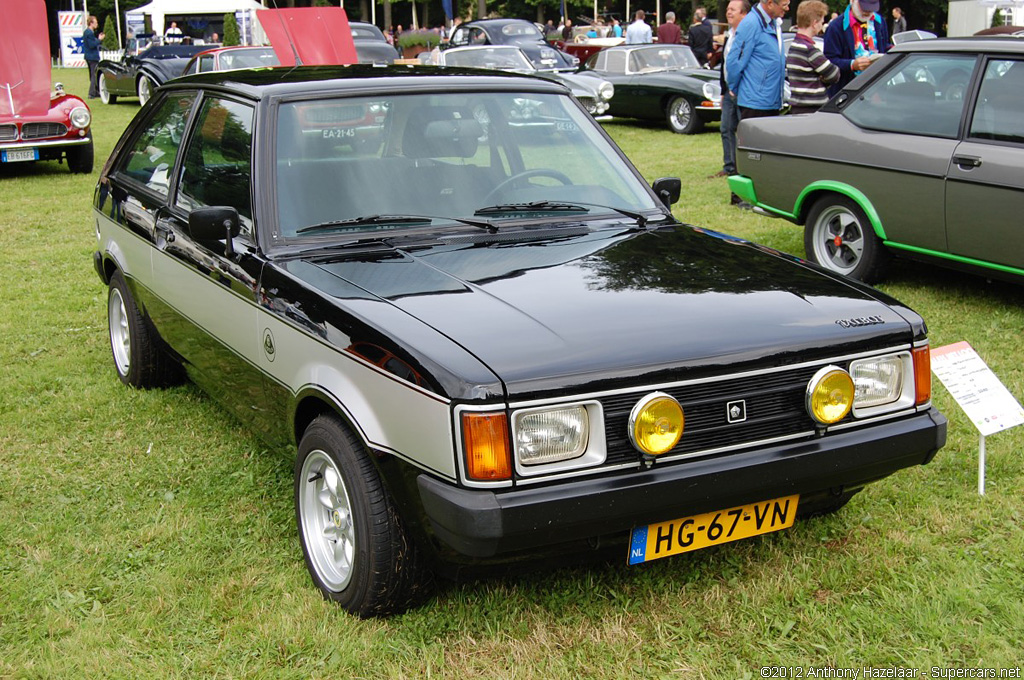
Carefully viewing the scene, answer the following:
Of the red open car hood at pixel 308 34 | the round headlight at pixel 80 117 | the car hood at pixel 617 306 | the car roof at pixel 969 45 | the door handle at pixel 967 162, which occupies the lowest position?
the car hood at pixel 617 306

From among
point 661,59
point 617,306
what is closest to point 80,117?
point 661,59

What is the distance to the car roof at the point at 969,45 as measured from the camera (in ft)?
20.0

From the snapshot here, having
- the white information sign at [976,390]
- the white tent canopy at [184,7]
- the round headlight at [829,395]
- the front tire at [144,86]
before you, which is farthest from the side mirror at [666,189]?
the white tent canopy at [184,7]

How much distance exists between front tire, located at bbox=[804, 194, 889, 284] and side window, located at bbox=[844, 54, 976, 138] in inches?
22.6

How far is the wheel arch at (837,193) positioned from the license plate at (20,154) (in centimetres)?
957

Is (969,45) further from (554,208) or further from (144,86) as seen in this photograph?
(144,86)

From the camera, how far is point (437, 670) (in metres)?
3.02

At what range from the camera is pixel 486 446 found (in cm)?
270

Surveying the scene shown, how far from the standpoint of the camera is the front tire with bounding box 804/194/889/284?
6.93 m

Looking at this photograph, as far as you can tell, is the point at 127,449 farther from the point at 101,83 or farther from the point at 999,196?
the point at 101,83

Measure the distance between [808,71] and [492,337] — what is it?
7532 millimetres

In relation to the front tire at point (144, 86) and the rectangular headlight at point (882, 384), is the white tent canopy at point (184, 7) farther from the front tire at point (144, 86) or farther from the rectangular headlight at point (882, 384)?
the rectangular headlight at point (882, 384)

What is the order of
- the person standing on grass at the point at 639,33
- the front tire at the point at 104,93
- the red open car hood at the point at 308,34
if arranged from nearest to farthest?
1. the red open car hood at the point at 308,34
2. the front tire at the point at 104,93
3. the person standing on grass at the point at 639,33

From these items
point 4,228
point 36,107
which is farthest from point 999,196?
point 36,107
